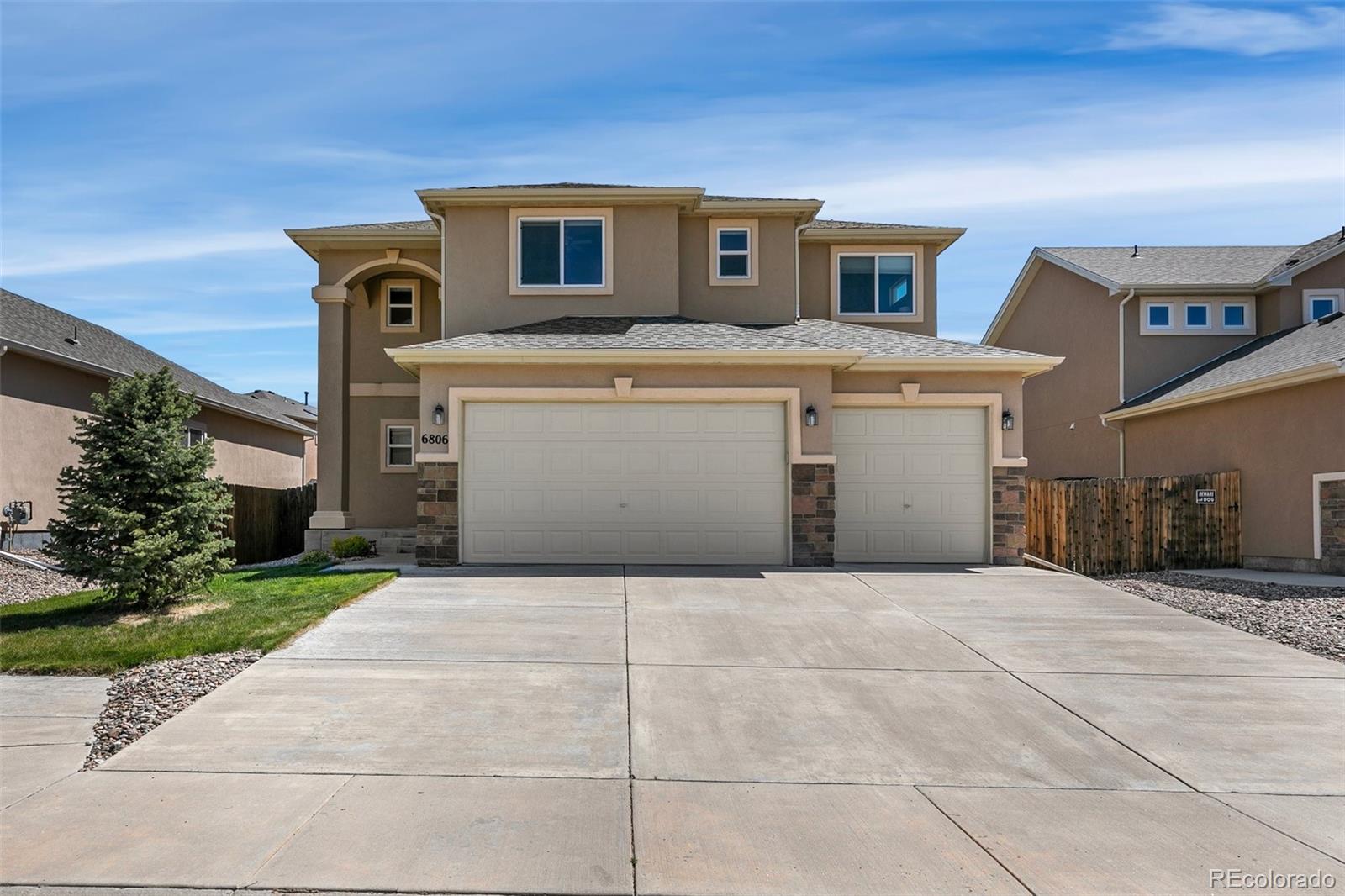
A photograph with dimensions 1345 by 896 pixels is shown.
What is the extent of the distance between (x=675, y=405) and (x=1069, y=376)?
14.0 meters

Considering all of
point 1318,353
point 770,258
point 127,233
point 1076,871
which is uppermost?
point 127,233

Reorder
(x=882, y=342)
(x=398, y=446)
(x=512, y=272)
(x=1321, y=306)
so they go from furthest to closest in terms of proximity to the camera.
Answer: (x=1321, y=306) → (x=398, y=446) → (x=512, y=272) → (x=882, y=342)

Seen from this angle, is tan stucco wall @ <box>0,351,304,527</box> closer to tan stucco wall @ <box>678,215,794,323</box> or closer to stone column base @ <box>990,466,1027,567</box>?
tan stucco wall @ <box>678,215,794,323</box>

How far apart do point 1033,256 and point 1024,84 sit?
12702mm

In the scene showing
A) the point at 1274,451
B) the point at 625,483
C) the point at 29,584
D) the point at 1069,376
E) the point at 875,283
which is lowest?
the point at 29,584

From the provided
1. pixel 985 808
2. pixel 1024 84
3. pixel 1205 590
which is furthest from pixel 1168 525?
pixel 985 808

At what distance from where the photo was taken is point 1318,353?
52.7 feet

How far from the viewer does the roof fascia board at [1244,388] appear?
575 inches

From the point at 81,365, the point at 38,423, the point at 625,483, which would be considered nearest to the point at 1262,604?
the point at 625,483

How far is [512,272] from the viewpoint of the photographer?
1622 cm

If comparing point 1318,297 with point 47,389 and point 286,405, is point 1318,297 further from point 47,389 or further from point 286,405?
point 286,405

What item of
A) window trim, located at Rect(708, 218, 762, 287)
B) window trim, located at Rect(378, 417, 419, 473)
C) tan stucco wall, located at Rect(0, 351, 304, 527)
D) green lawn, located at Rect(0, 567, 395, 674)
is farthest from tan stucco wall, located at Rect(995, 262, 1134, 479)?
tan stucco wall, located at Rect(0, 351, 304, 527)

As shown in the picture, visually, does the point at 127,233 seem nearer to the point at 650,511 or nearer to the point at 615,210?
the point at 615,210

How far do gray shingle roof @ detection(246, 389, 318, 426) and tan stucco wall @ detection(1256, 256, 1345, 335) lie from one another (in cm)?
2804
